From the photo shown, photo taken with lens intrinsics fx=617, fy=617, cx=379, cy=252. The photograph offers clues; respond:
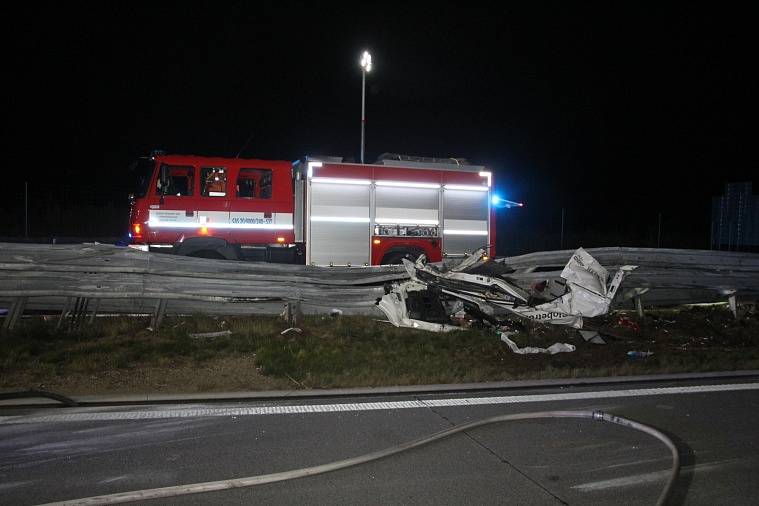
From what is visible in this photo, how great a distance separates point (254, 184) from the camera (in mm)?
12078

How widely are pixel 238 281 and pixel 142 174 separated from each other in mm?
4332

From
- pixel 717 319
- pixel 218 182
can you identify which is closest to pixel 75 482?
pixel 218 182

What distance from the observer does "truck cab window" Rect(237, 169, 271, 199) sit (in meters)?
12.0

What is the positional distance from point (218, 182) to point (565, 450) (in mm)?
8862

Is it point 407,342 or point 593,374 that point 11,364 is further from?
point 593,374

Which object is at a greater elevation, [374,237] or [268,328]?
[374,237]

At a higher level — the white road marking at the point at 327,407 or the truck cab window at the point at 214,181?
the truck cab window at the point at 214,181

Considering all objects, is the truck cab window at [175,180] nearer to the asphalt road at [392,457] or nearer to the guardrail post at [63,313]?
the guardrail post at [63,313]

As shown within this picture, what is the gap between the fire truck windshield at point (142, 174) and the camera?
11477 mm

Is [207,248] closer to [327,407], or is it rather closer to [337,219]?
[337,219]

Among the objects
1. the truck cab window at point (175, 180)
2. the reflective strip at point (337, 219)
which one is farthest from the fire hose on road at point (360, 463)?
the truck cab window at point (175, 180)

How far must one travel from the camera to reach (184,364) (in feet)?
23.1

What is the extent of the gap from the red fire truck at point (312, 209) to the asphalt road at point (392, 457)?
622 cm

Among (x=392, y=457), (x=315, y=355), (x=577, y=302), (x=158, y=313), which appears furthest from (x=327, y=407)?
(x=577, y=302)
